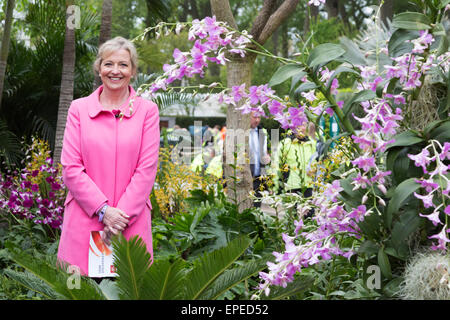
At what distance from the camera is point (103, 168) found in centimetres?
289

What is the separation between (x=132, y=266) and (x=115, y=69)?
3.76ft

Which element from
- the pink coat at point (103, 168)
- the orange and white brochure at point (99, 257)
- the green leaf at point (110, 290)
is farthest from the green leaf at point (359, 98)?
the orange and white brochure at point (99, 257)

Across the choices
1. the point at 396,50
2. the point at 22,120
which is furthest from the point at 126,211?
the point at 22,120

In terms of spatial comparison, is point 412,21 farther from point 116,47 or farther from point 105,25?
point 105,25

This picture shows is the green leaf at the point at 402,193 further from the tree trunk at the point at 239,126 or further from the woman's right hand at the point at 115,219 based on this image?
the tree trunk at the point at 239,126

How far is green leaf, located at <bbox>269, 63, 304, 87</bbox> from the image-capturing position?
2.12 metres

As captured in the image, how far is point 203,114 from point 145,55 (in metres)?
21.3

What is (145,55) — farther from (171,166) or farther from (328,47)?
(328,47)

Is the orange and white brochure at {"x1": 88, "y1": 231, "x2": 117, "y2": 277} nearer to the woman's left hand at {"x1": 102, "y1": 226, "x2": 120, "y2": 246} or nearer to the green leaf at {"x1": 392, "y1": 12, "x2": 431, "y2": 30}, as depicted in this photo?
the woman's left hand at {"x1": 102, "y1": 226, "x2": 120, "y2": 246}

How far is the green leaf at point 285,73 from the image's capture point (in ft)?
6.95

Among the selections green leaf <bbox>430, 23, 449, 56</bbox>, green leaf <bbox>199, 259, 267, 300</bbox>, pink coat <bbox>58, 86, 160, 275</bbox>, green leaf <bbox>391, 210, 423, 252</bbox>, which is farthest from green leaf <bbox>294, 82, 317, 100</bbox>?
pink coat <bbox>58, 86, 160, 275</bbox>

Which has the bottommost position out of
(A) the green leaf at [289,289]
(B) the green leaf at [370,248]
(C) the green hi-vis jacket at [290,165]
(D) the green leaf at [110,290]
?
(D) the green leaf at [110,290]

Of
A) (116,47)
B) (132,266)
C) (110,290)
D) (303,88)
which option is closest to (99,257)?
(110,290)

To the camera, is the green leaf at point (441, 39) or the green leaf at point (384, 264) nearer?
the green leaf at point (441, 39)
